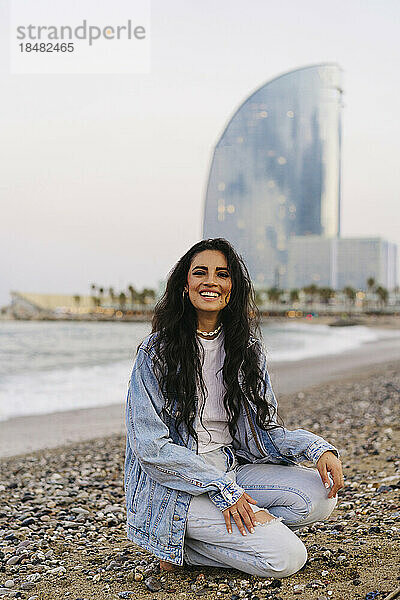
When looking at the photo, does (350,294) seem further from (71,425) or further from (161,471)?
(161,471)

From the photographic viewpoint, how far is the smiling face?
120 inches

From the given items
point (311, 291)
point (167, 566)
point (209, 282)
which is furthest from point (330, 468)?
point (311, 291)

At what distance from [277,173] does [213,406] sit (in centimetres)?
12047

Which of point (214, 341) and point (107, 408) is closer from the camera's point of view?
point (214, 341)

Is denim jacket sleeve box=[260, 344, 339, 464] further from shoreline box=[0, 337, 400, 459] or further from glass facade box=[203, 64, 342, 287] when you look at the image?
glass facade box=[203, 64, 342, 287]

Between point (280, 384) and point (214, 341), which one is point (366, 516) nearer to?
point (214, 341)

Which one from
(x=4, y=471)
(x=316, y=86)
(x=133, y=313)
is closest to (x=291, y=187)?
(x=316, y=86)

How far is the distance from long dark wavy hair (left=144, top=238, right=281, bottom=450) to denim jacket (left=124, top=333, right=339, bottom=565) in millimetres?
47

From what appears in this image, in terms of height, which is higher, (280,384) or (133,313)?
(280,384)

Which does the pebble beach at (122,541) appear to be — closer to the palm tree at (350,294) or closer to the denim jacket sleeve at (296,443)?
the denim jacket sleeve at (296,443)

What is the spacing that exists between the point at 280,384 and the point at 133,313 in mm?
96113

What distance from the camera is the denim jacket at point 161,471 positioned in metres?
2.76

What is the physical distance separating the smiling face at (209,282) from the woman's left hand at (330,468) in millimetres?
798

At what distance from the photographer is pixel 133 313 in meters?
109
